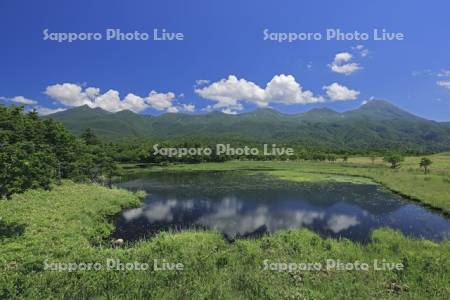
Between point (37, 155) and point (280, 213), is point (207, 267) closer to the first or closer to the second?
point (37, 155)

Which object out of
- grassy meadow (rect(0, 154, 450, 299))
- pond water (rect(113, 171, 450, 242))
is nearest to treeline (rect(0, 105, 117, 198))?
grassy meadow (rect(0, 154, 450, 299))

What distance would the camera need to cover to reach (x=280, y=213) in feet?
125

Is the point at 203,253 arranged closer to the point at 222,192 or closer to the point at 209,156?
the point at 222,192

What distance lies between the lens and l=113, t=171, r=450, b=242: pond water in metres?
29.8

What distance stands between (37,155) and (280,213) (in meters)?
28.0

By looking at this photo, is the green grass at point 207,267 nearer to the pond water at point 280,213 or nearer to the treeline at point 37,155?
the treeline at point 37,155

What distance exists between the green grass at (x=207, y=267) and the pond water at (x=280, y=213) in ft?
17.9

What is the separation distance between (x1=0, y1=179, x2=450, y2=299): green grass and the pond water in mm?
5471

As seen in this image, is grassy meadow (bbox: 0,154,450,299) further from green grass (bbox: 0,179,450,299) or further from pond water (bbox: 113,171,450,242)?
pond water (bbox: 113,171,450,242)

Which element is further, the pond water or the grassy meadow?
the pond water

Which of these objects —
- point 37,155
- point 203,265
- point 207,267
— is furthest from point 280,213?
point 37,155

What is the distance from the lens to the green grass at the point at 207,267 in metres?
13.7

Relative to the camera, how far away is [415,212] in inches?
1522

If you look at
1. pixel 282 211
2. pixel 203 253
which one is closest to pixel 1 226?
pixel 203 253
